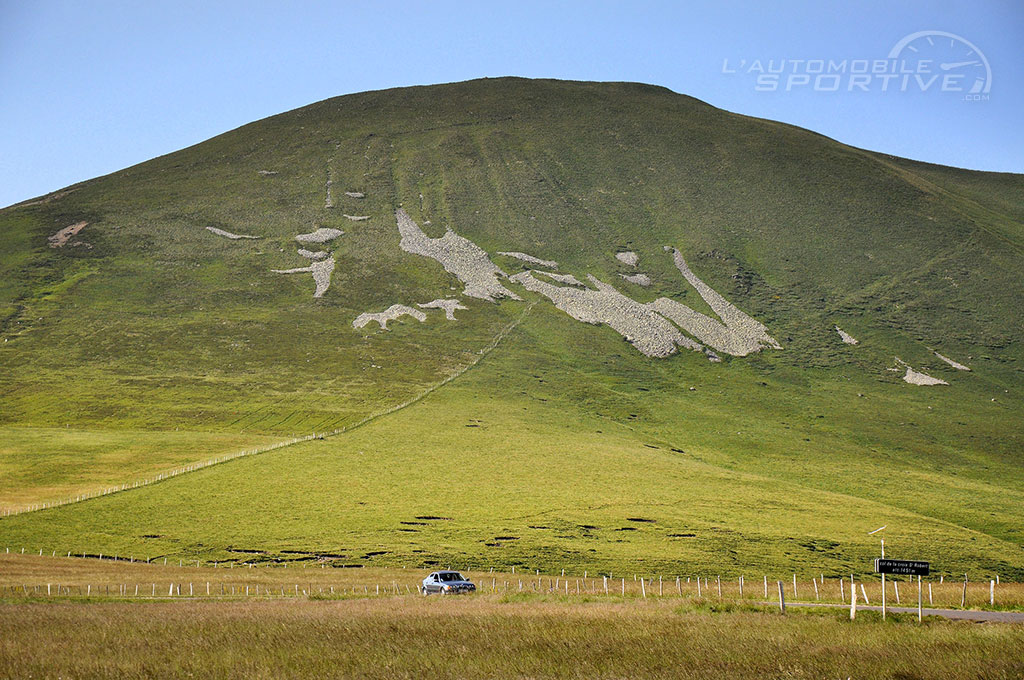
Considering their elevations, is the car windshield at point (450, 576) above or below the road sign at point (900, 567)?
below

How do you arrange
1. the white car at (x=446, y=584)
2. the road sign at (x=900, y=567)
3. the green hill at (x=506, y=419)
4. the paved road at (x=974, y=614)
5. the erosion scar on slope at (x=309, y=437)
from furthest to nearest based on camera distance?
the erosion scar on slope at (x=309, y=437), the green hill at (x=506, y=419), the white car at (x=446, y=584), the paved road at (x=974, y=614), the road sign at (x=900, y=567)

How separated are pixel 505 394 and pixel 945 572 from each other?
79.4 meters

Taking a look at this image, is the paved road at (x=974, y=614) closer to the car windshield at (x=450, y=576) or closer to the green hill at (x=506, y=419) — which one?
the car windshield at (x=450, y=576)

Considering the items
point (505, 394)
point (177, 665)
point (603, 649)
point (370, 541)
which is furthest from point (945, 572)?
point (505, 394)

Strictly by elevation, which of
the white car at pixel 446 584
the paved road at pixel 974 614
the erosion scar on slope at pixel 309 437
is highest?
the erosion scar on slope at pixel 309 437

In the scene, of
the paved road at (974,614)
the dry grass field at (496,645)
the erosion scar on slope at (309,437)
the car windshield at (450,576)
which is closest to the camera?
the dry grass field at (496,645)

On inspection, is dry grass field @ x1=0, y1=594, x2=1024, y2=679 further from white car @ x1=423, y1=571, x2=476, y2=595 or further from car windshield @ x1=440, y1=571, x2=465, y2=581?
car windshield @ x1=440, y1=571, x2=465, y2=581

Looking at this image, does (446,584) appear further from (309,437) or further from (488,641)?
(309,437)

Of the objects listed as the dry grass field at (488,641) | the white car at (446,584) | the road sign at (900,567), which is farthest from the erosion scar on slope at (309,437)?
the road sign at (900,567)

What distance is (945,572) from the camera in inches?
2714

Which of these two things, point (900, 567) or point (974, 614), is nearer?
point (900, 567)

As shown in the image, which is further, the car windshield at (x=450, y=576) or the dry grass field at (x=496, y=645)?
the car windshield at (x=450, y=576)

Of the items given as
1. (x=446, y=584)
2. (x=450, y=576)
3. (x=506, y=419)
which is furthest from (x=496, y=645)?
(x=506, y=419)

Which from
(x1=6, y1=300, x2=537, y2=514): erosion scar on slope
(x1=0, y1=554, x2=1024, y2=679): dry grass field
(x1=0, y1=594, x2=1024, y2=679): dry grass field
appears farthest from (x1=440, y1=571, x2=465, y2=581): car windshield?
(x1=6, y1=300, x2=537, y2=514): erosion scar on slope
